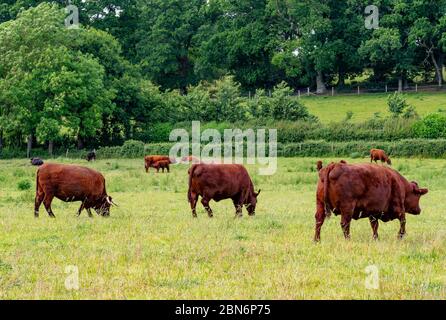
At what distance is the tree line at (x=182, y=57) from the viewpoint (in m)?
50.9

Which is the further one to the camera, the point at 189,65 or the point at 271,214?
the point at 189,65

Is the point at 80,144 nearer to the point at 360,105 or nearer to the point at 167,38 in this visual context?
the point at 360,105

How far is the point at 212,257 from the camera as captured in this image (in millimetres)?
10289

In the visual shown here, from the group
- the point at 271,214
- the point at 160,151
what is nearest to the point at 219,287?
the point at 271,214

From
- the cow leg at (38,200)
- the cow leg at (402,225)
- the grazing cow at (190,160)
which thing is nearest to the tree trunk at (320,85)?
the grazing cow at (190,160)

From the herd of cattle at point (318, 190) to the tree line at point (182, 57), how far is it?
1264 inches

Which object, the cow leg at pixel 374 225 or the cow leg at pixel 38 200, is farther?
the cow leg at pixel 38 200

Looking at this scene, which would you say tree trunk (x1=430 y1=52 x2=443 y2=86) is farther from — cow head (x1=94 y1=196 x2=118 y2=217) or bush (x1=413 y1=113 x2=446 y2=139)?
cow head (x1=94 y1=196 x2=118 y2=217)

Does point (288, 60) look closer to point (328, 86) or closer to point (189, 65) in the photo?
point (328, 86)

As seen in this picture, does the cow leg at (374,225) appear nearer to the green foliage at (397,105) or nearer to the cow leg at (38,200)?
the cow leg at (38,200)

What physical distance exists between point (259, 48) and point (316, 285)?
69952 millimetres

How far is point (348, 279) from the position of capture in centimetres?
884

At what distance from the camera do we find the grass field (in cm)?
817

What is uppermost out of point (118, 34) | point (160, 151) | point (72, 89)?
point (118, 34)
